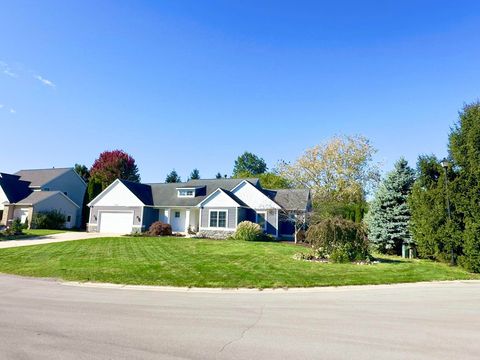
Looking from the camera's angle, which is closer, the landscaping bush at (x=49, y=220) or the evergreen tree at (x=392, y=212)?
the evergreen tree at (x=392, y=212)

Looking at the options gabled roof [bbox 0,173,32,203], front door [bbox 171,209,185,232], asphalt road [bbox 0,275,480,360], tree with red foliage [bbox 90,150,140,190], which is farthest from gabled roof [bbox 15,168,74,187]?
asphalt road [bbox 0,275,480,360]

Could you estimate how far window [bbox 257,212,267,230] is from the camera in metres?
30.7

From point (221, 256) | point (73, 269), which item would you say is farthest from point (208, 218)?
point (73, 269)

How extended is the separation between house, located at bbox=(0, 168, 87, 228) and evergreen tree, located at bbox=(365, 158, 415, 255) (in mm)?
33150

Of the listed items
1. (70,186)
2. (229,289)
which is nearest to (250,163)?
(70,186)

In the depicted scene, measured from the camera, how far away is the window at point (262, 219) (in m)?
30.7

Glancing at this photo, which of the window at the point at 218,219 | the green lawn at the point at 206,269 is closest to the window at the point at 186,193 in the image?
the window at the point at 218,219

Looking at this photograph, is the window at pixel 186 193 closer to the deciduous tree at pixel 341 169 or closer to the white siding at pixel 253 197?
the white siding at pixel 253 197

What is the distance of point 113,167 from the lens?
61.8 m

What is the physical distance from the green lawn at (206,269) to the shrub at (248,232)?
9325 mm

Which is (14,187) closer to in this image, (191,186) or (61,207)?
(61,207)

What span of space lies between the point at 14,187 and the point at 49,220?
764cm

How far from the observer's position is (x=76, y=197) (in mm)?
46594

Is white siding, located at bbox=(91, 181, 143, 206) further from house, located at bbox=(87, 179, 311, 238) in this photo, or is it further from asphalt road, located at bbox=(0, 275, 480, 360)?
asphalt road, located at bbox=(0, 275, 480, 360)
